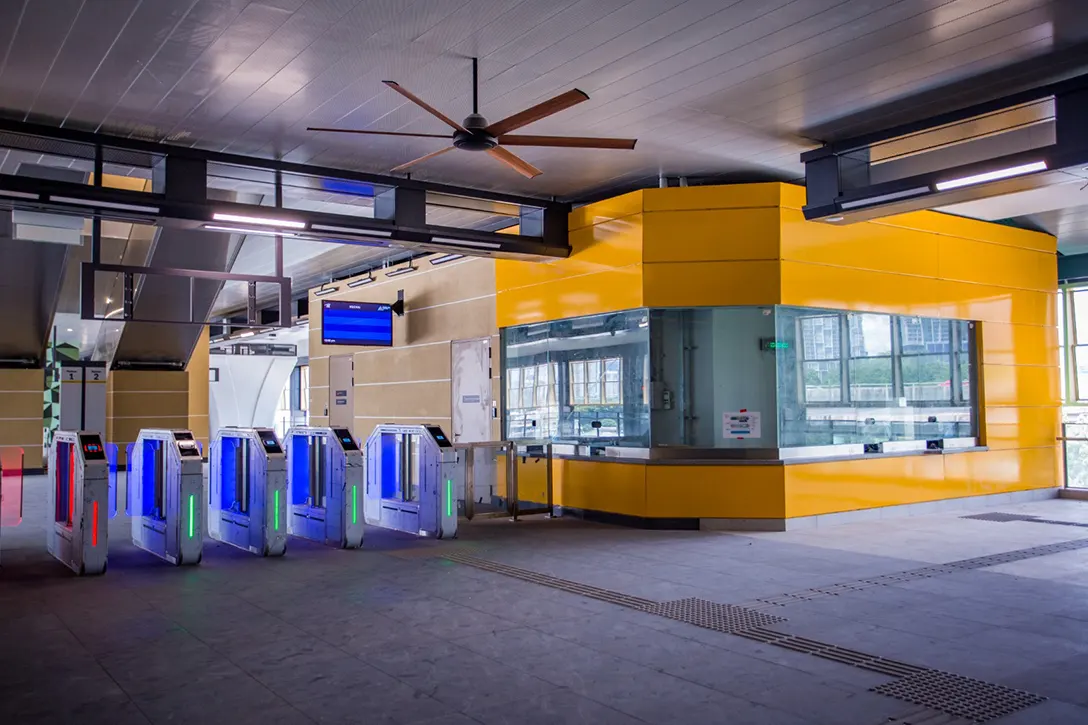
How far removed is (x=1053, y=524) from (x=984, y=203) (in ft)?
12.0

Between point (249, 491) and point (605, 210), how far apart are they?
467 cm

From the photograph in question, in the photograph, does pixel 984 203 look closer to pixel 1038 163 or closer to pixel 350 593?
pixel 1038 163

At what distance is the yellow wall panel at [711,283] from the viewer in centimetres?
873

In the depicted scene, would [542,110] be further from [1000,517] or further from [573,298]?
[1000,517]

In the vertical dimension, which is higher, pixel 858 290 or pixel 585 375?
pixel 858 290

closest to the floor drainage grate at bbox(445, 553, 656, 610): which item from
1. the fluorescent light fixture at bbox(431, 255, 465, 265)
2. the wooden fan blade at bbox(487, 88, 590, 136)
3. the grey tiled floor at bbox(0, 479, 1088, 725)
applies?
the grey tiled floor at bbox(0, 479, 1088, 725)

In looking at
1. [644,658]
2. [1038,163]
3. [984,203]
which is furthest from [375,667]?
[984,203]

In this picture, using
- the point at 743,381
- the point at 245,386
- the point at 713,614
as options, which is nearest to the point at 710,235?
the point at 743,381

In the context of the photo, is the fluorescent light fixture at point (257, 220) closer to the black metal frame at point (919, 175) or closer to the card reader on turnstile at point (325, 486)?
the card reader on turnstile at point (325, 486)

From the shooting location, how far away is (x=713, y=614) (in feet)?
17.5

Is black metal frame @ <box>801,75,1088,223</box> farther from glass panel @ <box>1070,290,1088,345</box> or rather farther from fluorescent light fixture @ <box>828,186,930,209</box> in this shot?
glass panel @ <box>1070,290,1088,345</box>

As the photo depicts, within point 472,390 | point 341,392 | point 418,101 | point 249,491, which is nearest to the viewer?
point 418,101

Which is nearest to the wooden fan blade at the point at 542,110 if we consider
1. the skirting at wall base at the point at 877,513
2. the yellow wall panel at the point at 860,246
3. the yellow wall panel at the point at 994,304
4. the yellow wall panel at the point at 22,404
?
the yellow wall panel at the point at 860,246

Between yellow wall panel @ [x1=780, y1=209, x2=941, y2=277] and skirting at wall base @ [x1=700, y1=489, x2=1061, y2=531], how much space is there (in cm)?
266
